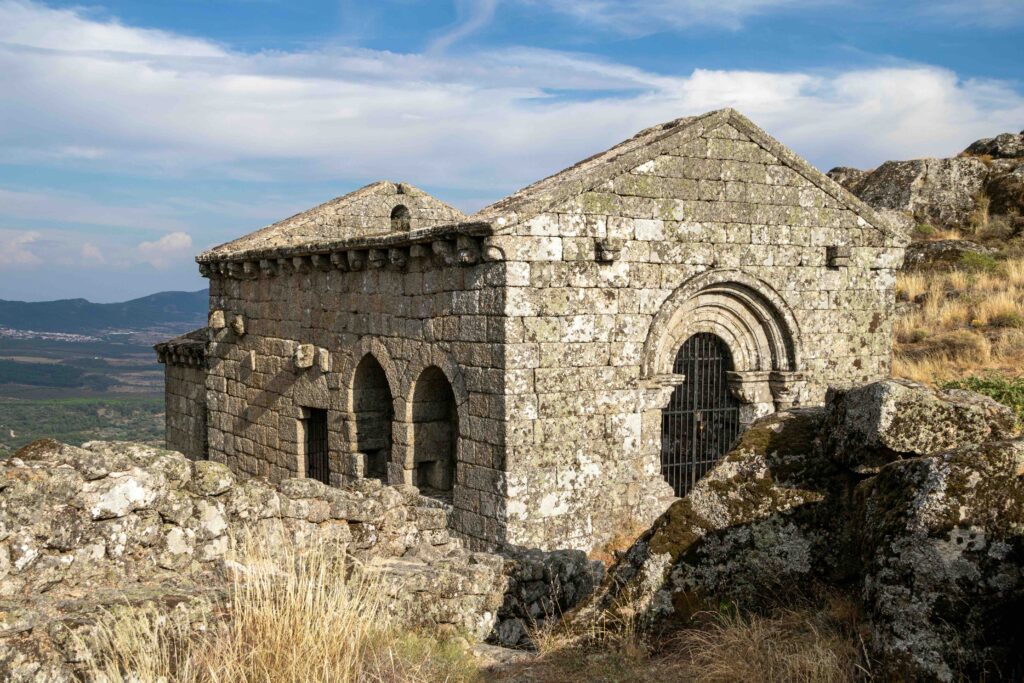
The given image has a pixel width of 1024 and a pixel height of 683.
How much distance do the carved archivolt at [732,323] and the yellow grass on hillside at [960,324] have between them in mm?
4334

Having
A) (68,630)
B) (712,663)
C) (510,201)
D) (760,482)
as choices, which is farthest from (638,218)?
(68,630)

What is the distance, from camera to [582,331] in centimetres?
992

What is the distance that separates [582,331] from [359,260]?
3.22 m

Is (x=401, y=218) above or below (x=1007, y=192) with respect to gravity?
below

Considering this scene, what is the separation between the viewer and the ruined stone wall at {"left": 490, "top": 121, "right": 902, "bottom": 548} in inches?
380

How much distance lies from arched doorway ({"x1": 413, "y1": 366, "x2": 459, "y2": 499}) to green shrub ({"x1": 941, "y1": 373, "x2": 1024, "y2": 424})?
6.48 metres

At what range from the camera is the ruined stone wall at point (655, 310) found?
9.66 meters

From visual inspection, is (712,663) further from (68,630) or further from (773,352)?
(773,352)

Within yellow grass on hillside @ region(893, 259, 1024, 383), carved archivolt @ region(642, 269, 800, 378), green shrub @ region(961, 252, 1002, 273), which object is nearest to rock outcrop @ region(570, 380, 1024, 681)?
carved archivolt @ region(642, 269, 800, 378)

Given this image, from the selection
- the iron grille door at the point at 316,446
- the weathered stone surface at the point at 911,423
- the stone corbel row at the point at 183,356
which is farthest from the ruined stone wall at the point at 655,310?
the stone corbel row at the point at 183,356

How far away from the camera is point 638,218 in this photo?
10258mm

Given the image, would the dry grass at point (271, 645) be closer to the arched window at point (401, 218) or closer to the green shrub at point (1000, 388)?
the green shrub at point (1000, 388)

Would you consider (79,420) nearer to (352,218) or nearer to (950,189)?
(352,218)

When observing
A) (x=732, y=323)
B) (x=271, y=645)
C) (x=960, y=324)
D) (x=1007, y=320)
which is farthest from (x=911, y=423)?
(x=960, y=324)
